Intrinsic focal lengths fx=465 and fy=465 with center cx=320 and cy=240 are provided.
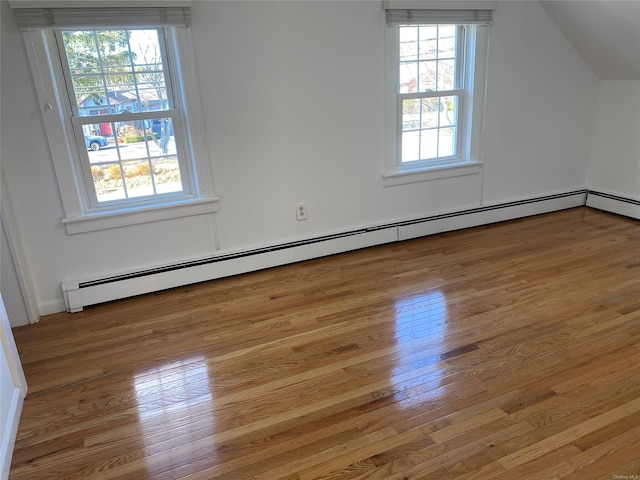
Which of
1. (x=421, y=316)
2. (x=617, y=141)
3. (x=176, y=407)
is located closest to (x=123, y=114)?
(x=176, y=407)

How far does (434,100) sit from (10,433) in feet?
Answer: 11.6

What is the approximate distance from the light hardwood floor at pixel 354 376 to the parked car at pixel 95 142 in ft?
3.42

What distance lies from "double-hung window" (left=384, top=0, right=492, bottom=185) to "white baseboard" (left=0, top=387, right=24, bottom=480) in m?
2.81

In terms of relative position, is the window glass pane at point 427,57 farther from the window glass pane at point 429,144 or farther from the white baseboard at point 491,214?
the white baseboard at point 491,214

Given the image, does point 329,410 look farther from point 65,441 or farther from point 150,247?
point 150,247

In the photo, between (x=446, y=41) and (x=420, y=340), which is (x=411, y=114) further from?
(x=420, y=340)

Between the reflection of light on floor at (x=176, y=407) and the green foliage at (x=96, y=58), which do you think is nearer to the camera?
the reflection of light on floor at (x=176, y=407)

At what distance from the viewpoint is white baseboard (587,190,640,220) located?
13.8ft

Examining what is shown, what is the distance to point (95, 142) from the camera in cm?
297

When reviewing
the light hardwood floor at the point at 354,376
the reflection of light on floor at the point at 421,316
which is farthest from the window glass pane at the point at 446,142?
the reflection of light on floor at the point at 421,316

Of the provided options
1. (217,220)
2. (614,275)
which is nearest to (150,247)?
(217,220)

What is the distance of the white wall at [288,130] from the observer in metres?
2.91

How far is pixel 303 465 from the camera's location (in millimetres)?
1770

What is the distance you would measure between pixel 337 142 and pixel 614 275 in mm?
2145
